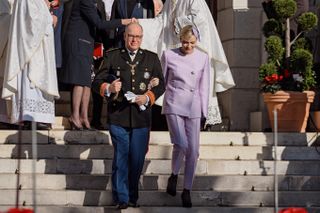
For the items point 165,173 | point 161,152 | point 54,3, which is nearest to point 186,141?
point 165,173

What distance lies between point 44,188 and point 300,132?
136 inches

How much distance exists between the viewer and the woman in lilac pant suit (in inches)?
365

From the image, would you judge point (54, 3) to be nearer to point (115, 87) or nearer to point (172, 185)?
point (115, 87)

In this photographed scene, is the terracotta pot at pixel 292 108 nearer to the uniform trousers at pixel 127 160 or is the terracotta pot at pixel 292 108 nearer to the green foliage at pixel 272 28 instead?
the green foliage at pixel 272 28

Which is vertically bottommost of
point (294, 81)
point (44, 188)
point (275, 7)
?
point (44, 188)

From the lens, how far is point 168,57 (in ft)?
30.9

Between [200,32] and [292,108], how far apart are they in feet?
4.96

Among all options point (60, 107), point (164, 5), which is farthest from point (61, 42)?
point (60, 107)

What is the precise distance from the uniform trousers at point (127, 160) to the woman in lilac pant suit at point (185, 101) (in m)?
0.44

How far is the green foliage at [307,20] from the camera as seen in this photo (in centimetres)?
1179

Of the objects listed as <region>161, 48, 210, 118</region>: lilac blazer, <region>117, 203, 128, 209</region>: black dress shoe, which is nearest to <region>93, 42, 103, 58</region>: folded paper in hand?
<region>161, 48, 210, 118</region>: lilac blazer

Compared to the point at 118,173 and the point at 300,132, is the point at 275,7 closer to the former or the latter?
the point at 300,132

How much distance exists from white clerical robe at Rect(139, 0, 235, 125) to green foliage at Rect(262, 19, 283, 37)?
24.3 inches

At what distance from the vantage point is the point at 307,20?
11.8m
